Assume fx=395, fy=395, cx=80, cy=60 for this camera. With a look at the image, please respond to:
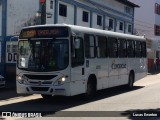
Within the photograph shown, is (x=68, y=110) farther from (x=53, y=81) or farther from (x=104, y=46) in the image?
(x=104, y=46)

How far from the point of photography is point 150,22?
59.0m

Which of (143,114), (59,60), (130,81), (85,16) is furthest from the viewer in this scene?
(85,16)

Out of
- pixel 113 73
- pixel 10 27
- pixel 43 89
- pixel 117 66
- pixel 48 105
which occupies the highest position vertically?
pixel 10 27

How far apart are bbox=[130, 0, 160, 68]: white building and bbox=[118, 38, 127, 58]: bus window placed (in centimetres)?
3345

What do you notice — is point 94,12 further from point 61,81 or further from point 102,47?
point 61,81

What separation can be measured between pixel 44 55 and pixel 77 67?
4.32 feet

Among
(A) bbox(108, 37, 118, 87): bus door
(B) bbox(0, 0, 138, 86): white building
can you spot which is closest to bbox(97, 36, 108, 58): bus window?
(A) bbox(108, 37, 118, 87): bus door

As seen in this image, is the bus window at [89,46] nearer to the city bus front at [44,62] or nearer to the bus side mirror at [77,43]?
the bus side mirror at [77,43]

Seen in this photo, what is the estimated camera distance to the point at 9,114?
12.2 m

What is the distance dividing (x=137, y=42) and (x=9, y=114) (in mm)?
11632

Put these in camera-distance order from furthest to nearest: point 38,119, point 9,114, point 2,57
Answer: point 2,57
point 9,114
point 38,119

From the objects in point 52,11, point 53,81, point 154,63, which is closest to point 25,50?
point 53,81

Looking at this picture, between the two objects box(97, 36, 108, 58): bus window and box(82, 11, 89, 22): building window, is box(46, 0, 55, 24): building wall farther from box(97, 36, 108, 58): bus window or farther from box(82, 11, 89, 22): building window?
box(97, 36, 108, 58): bus window

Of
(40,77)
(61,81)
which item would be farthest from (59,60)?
(40,77)
